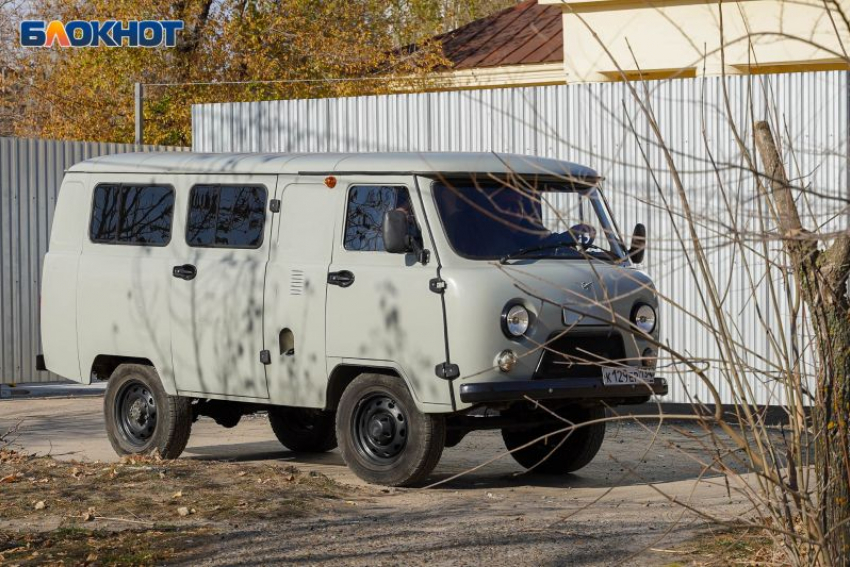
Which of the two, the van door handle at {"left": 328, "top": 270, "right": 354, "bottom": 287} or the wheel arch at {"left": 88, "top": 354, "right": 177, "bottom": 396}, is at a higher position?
the van door handle at {"left": 328, "top": 270, "right": 354, "bottom": 287}

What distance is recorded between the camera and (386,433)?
10.2 m

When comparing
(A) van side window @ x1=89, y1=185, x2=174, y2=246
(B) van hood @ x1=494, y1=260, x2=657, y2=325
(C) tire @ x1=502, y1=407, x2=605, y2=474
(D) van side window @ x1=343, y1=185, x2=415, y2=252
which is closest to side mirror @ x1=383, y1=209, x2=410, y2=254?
(D) van side window @ x1=343, y1=185, x2=415, y2=252

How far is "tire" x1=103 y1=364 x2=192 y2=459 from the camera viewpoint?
1126 cm

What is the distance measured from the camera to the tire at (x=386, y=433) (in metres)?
9.85

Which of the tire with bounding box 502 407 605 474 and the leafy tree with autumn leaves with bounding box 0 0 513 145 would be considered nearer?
the tire with bounding box 502 407 605 474

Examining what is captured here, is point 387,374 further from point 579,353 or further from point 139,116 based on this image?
point 139,116

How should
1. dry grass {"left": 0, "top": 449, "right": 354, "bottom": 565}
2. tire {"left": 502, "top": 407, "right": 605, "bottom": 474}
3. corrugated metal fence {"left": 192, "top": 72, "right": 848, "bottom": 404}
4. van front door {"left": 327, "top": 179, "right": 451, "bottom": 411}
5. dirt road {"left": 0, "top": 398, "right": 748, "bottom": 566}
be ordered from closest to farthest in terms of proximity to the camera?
dirt road {"left": 0, "top": 398, "right": 748, "bottom": 566} < dry grass {"left": 0, "top": 449, "right": 354, "bottom": 565} < van front door {"left": 327, "top": 179, "right": 451, "bottom": 411} < tire {"left": 502, "top": 407, "right": 605, "bottom": 474} < corrugated metal fence {"left": 192, "top": 72, "right": 848, "bottom": 404}

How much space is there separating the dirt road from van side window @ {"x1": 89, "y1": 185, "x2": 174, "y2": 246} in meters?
1.68

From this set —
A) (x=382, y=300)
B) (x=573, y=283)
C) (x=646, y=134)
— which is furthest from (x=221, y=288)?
(x=646, y=134)

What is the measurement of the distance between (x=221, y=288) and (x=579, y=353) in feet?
8.81

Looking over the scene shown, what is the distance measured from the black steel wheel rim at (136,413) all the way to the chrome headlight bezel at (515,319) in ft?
10.2

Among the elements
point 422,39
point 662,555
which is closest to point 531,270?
point 662,555

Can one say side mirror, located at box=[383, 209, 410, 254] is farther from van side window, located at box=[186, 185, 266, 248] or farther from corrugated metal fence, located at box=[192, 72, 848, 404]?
corrugated metal fence, located at box=[192, 72, 848, 404]

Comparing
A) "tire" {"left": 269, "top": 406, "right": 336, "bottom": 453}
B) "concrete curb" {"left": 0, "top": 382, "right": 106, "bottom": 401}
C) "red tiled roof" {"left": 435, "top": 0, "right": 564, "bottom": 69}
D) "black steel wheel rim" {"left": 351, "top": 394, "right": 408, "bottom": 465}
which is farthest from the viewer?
"red tiled roof" {"left": 435, "top": 0, "right": 564, "bottom": 69}
